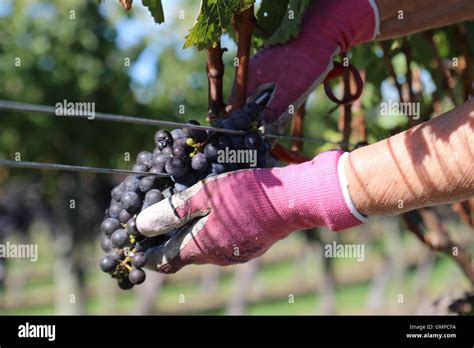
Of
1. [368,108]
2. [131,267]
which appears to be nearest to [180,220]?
[131,267]

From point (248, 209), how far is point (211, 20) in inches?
12.5

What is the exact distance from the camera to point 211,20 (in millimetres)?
1324

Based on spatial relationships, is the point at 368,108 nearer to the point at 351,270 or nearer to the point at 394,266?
the point at 394,266

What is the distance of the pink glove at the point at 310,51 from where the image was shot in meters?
1.47

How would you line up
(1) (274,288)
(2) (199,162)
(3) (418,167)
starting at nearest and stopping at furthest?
(3) (418,167) < (2) (199,162) < (1) (274,288)

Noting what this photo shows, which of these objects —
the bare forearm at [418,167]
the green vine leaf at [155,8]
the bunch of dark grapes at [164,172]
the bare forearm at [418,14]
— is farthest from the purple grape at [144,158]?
the bare forearm at [418,14]

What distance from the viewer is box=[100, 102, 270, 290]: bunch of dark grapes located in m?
1.34

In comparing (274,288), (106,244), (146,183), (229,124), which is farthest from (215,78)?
(274,288)

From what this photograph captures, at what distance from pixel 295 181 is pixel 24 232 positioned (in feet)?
37.7

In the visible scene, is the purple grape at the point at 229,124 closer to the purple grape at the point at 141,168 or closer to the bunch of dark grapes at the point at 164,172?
the bunch of dark grapes at the point at 164,172

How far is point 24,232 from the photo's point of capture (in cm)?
1224

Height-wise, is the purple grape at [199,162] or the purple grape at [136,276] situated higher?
the purple grape at [199,162]

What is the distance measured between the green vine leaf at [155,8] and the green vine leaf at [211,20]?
8cm

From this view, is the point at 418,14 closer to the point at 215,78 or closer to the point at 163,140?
the point at 215,78
